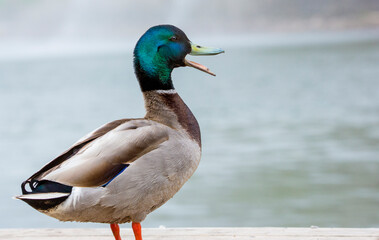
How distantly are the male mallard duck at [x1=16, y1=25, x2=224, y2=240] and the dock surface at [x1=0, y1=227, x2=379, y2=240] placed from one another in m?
0.46

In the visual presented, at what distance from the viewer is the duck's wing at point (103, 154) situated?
2002mm

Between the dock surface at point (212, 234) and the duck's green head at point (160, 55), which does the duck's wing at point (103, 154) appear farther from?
the dock surface at point (212, 234)

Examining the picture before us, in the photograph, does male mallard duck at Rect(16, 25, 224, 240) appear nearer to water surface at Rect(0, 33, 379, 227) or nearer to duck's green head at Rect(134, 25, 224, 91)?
duck's green head at Rect(134, 25, 224, 91)

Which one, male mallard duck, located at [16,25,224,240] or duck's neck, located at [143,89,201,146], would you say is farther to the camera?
duck's neck, located at [143,89,201,146]

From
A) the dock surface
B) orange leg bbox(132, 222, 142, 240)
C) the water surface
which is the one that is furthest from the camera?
the water surface

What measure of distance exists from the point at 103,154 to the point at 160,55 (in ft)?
1.39

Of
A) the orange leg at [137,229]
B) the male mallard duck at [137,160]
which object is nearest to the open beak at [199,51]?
the male mallard duck at [137,160]

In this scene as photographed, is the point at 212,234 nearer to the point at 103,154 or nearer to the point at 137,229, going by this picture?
the point at 137,229

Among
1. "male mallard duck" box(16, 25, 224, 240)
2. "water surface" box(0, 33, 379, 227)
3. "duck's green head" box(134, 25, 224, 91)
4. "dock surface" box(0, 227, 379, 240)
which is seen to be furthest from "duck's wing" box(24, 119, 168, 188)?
→ "water surface" box(0, 33, 379, 227)

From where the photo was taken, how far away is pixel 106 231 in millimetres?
2787

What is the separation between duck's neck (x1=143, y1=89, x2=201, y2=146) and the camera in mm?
2279

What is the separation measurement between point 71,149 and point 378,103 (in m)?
12.6

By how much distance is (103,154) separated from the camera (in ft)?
6.74

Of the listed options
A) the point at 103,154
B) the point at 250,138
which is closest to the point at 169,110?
the point at 103,154
